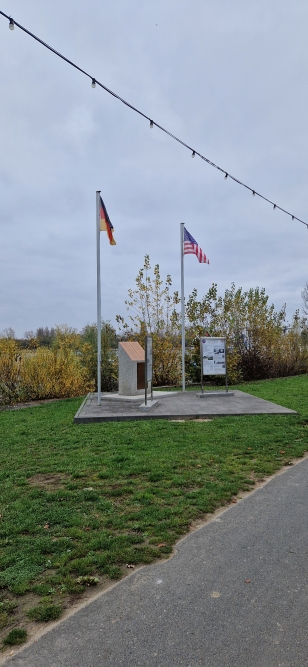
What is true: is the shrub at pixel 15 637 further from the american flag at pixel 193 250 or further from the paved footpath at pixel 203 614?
the american flag at pixel 193 250

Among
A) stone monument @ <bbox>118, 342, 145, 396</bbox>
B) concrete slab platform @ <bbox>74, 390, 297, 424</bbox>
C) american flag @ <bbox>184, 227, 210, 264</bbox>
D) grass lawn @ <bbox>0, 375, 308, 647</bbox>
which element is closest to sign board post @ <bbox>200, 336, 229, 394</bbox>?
concrete slab platform @ <bbox>74, 390, 297, 424</bbox>

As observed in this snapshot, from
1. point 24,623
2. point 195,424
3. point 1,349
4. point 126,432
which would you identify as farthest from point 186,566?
point 1,349

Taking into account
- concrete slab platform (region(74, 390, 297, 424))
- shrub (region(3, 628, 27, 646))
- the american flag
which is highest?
the american flag

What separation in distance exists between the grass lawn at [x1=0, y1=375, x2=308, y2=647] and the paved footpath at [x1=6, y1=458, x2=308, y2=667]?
195 millimetres

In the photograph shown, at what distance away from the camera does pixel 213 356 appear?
12859mm

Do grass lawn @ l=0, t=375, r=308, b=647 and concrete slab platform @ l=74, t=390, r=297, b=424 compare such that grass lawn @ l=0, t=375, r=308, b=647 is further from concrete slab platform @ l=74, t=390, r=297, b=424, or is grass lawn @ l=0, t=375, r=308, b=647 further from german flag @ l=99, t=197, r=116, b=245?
german flag @ l=99, t=197, r=116, b=245

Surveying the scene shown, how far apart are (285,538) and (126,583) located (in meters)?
1.36

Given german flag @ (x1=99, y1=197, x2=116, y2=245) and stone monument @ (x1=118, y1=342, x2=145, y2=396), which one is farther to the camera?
stone monument @ (x1=118, y1=342, x2=145, y2=396)

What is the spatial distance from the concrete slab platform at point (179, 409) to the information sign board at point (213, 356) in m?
0.83

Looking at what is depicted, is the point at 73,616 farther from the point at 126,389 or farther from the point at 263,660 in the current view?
the point at 126,389

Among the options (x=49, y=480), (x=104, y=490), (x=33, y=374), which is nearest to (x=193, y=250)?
(x=33, y=374)

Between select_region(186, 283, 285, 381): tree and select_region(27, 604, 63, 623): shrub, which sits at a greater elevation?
select_region(186, 283, 285, 381): tree

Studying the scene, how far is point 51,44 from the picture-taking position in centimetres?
549

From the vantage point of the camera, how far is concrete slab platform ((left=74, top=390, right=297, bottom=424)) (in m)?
9.36
